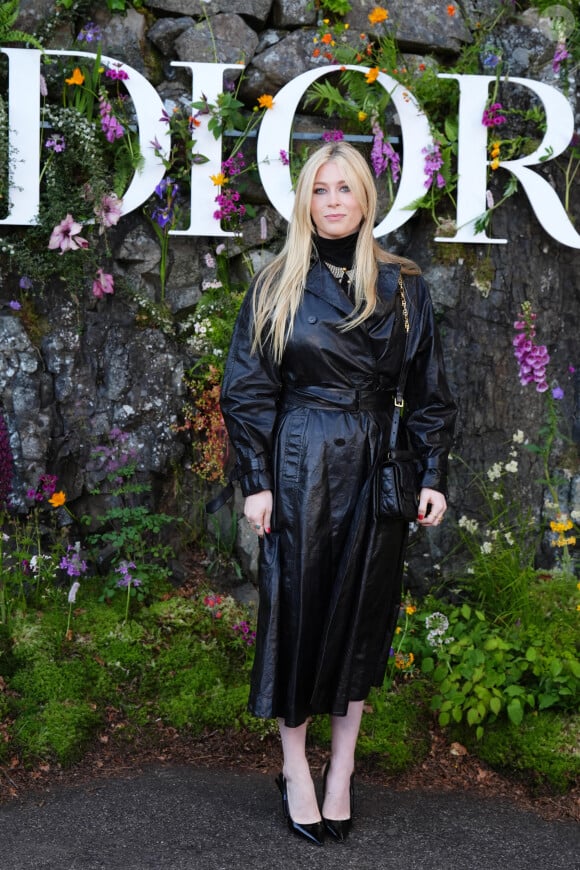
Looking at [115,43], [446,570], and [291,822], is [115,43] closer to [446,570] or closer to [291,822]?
[446,570]

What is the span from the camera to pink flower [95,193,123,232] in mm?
4379

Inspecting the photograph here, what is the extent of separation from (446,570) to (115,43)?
3304mm

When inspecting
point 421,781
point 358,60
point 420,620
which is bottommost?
point 421,781

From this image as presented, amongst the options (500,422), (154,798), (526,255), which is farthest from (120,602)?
(526,255)

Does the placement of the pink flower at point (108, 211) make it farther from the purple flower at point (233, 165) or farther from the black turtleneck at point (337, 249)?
the black turtleneck at point (337, 249)

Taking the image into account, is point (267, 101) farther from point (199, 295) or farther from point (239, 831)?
point (239, 831)

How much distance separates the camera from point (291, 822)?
3.08 m

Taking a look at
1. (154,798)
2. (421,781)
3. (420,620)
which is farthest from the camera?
(420,620)

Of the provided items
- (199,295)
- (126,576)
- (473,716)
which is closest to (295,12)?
(199,295)

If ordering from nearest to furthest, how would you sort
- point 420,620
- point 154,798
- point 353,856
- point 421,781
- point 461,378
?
1. point 353,856
2. point 154,798
3. point 421,781
4. point 420,620
5. point 461,378

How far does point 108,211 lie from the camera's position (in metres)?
4.39

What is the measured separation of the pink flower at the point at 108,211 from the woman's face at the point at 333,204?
165 cm

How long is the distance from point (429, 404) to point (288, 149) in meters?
1.97

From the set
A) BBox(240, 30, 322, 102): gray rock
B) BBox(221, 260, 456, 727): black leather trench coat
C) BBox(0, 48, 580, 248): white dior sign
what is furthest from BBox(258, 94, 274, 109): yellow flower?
BBox(221, 260, 456, 727): black leather trench coat
